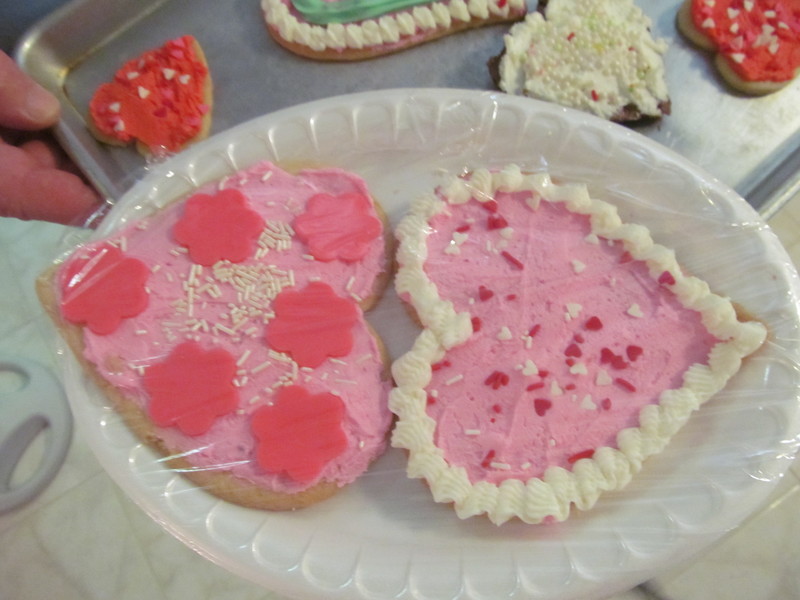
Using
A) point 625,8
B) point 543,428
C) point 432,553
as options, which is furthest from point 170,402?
point 625,8

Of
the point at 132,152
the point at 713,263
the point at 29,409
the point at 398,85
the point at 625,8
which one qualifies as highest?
the point at 625,8

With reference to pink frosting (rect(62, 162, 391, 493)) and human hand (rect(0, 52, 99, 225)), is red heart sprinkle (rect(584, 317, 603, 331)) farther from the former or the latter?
human hand (rect(0, 52, 99, 225))

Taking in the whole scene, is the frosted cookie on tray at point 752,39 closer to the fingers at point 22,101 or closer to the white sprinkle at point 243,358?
the white sprinkle at point 243,358

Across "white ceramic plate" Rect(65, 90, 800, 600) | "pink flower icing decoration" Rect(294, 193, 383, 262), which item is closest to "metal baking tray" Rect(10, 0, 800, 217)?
"white ceramic plate" Rect(65, 90, 800, 600)

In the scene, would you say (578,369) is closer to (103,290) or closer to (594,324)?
(594,324)

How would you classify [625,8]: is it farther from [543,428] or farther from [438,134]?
[543,428]

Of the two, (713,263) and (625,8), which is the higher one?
(625,8)

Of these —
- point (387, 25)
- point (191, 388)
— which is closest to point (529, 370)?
point (191, 388)
